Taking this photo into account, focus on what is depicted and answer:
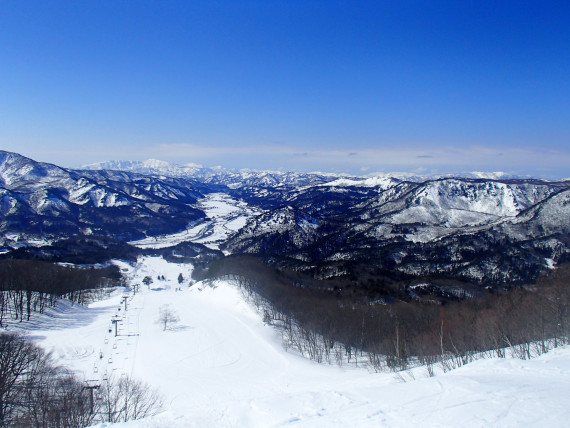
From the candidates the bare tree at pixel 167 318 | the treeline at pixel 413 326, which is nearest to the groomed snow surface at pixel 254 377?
the bare tree at pixel 167 318

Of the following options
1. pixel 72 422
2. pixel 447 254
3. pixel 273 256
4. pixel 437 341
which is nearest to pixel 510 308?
pixel 437 341

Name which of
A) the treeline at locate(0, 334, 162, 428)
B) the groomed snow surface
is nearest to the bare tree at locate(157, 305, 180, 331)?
the groomed snow surface

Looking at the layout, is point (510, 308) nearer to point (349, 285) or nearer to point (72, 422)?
point (72, 422)

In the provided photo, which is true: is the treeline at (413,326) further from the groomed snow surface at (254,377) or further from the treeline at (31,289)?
the treeline at (31,289)

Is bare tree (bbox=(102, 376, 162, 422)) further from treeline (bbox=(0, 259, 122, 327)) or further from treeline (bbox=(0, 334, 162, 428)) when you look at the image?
treeline (bbox=(0, 259, 122, 327))

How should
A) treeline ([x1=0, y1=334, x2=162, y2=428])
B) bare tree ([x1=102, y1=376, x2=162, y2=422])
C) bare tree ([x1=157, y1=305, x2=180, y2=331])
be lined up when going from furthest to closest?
bare tree ([x1=157, y1=305, x2=180, y2=331]) → bare tree ([x1=102, y1=376, x2=162, y2=422]) → treeline ([x1=0, y1=334, x2=162, y2=428])
